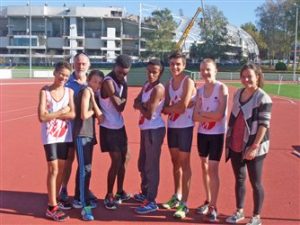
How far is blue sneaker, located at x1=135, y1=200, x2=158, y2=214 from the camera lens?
574 centimetres

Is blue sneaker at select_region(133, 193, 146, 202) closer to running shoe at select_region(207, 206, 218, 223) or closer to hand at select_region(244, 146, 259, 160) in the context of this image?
running shoe at select_region(207, 206, 218, 223)

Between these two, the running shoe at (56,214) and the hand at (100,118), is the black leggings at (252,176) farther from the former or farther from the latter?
the running shoe at (56,214)

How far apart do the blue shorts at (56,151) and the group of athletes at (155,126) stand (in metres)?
0.01

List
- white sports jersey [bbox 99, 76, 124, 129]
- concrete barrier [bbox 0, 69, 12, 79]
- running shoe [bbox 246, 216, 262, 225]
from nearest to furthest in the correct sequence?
running shoe [bbox 246, 216, 262, 225], white sports jersey [bbox 99, 76, 124, 129], concrete barrier [bbox 0, 69, 12, 79]

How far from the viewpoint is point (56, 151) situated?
5.59 m

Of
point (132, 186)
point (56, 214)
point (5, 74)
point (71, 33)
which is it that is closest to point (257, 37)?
point (71, 33)

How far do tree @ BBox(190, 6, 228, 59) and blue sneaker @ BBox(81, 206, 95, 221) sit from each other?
248ft

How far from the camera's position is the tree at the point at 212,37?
8150 centimetres

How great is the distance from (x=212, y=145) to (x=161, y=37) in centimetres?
8939

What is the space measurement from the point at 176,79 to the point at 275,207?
215 centimetres

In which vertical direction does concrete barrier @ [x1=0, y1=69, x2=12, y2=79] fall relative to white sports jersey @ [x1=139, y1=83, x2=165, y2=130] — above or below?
below

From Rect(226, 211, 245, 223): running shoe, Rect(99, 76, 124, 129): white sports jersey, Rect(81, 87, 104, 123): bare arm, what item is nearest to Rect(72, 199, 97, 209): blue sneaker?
Rect(99, 76, 124, 129): white sports jersey

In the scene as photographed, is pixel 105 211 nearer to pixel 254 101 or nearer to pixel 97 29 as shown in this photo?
pixel 254 101

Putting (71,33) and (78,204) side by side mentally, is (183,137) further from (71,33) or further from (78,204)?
(71,33)
